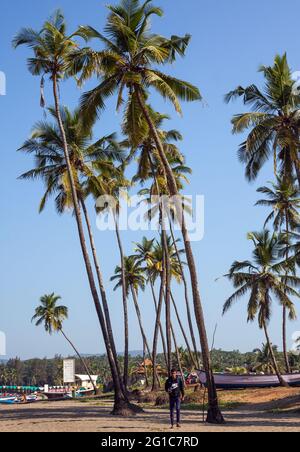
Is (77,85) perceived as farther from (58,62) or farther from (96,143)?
(96,143)

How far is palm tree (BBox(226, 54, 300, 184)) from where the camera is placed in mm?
24281

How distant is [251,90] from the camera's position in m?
25.5

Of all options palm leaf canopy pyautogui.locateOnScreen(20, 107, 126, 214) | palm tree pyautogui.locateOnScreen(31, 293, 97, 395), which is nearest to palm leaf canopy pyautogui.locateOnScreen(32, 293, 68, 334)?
Result: palm tree pyautogui.locateOnScreen(31, 293, 97, 395)

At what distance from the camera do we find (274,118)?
80.1ft

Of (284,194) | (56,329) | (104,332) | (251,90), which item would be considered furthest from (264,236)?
(56,329)

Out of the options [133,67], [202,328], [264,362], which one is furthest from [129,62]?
[264,362]

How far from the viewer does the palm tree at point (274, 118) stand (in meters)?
24.3

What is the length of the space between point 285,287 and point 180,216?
23.1 metres

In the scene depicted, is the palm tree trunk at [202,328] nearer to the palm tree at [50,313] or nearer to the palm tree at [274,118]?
the palm tree at [274,118]

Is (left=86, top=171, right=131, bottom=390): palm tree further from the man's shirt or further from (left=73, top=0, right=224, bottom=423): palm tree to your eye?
the man's shirt

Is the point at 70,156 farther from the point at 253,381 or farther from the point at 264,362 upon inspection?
the point at 264,362

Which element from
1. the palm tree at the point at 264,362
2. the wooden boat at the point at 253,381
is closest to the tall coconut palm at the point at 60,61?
the wooden boat at the point at 253,381
